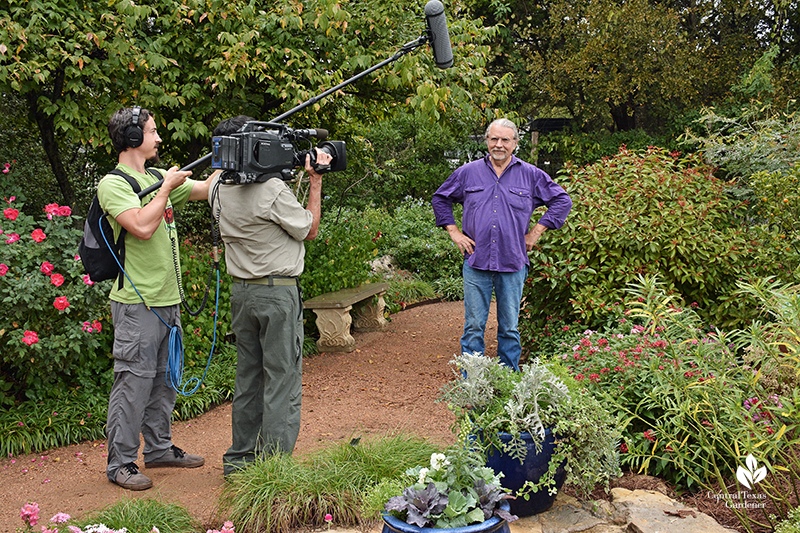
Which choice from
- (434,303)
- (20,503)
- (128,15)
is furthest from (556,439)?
(434,303)

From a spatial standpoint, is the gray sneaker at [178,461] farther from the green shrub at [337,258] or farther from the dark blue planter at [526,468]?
the green shrub at [337,258]

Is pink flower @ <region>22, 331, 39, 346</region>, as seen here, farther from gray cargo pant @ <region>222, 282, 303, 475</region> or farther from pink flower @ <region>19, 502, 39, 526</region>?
pink flower @ <region>19, 502, 39, 526</region>

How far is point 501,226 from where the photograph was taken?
Result: 416 cm

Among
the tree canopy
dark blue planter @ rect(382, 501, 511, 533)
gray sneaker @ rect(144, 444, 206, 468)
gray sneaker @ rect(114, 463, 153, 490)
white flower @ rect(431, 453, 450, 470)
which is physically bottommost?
gray sneaker @ rect(144, 444, 206, 468)

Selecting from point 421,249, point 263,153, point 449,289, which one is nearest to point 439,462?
point 263,153

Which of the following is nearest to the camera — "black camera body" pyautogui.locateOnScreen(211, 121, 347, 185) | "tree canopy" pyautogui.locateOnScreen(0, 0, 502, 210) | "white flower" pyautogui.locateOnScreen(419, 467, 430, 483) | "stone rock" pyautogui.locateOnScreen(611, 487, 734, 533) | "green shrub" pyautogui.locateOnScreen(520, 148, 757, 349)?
"white flower" pyautogui.locateOnScreen(419, 467, 430, 483)

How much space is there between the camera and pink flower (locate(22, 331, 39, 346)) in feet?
Result: 12.7

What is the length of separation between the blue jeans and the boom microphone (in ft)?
4.62

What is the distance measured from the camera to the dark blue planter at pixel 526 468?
271 centimetres

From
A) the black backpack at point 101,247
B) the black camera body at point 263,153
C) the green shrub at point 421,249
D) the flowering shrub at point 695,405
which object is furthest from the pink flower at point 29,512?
the green shrub at point 421,249

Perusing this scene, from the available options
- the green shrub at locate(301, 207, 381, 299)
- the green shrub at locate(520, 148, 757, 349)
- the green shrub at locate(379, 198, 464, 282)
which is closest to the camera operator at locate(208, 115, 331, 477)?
the green shrub at locate(520, 148, 757, 349)

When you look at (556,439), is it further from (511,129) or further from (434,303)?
(434,303)

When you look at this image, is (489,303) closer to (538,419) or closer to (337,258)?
(538,419)

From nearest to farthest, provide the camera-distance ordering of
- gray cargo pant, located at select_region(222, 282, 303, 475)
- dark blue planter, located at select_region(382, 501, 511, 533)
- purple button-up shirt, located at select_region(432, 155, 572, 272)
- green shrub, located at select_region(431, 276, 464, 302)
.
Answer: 1. dark blue planter, located at select_region(382, 501, 511, 533)
2. gray cargo pant, located at select_region(222, 282, 303, 475)
3. purple button-up shirt, located at select_region(432, 155, 572, 272)
4. green shrub, located at select_region(431, 276, 464, 302)
